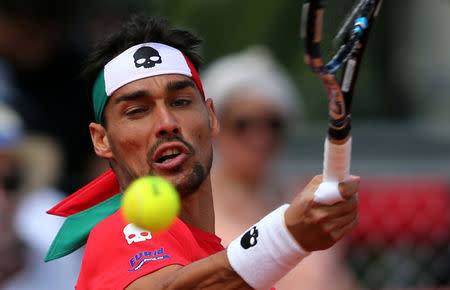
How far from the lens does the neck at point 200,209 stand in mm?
3570

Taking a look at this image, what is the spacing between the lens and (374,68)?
1020 centimetres

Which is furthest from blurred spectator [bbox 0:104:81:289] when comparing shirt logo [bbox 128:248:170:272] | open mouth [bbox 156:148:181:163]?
shirt logo [bbox 128:248:170:272]

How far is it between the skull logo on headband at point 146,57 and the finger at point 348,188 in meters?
1.17

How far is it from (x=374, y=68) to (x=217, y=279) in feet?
25.1

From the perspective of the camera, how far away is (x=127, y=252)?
314 cm

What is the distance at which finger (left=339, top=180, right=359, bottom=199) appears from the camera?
105 inches

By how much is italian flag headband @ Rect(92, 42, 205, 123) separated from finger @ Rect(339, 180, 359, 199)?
3.73 feet

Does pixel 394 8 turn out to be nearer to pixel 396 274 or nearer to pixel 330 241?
pixel 396 274

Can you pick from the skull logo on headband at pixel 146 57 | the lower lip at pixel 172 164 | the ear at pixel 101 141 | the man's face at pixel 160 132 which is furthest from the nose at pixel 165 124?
the ear at pixel 101 141

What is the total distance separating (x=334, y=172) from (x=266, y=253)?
0.37m

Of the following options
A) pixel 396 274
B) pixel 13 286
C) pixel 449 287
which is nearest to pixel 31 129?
pixel 13 286

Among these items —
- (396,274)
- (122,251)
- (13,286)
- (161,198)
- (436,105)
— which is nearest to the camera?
(161,198)

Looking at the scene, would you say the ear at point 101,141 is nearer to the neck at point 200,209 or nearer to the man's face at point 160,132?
the man's face at point 160,132

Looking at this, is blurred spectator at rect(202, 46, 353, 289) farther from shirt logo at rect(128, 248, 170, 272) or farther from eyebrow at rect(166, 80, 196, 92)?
shirt logo at rect(128, 248, 170, 272)
